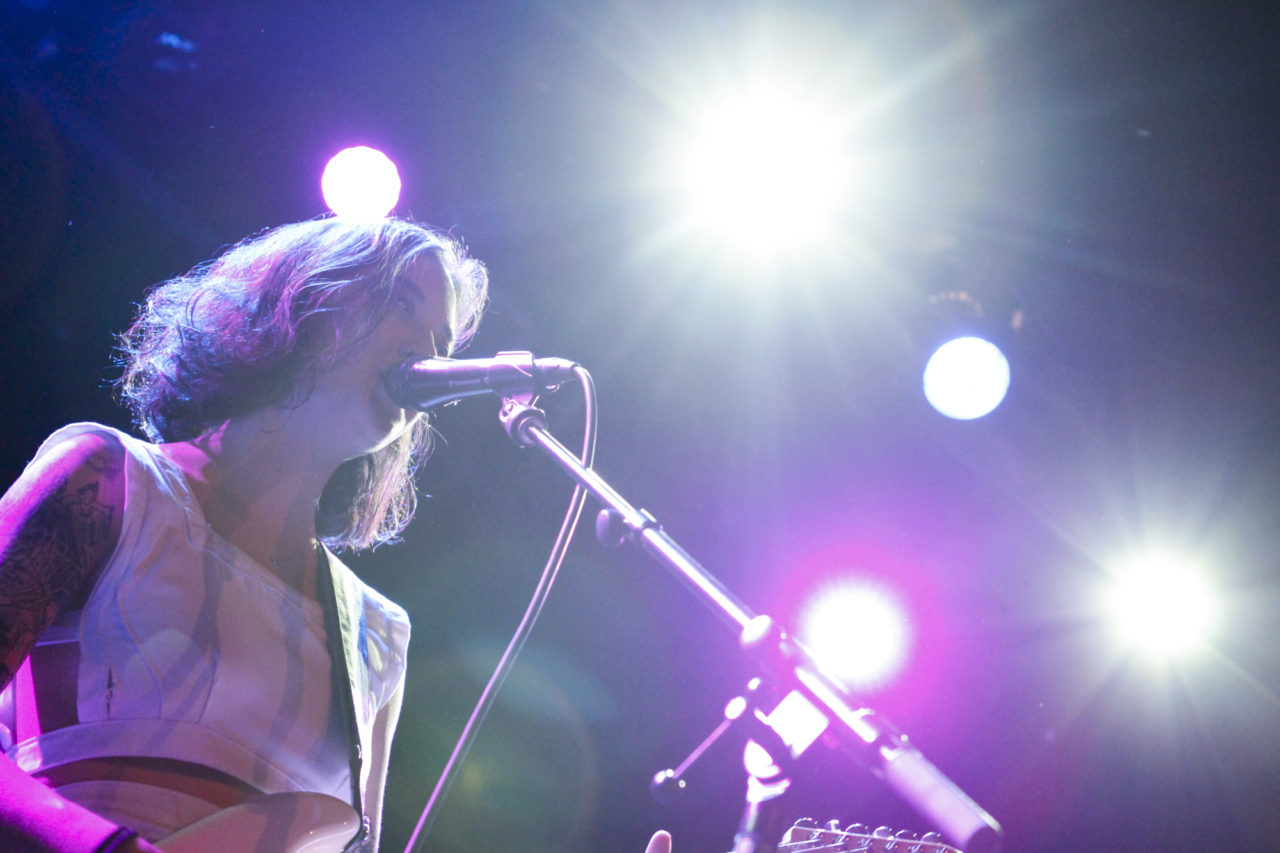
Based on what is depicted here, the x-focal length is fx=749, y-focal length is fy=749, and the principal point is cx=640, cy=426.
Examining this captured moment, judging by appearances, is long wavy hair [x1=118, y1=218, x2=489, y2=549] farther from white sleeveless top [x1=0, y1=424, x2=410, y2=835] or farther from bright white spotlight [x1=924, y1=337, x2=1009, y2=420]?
bright white spotlight [x1=924, y1=337, x2=1009, y2=420]

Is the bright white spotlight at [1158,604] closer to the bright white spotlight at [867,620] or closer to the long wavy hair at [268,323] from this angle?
the bright white spotlight at [867,620]

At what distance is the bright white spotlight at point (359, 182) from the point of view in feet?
10.0

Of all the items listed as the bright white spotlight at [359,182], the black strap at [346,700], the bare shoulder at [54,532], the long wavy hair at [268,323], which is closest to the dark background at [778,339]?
the bright white spotlight at [359,182]

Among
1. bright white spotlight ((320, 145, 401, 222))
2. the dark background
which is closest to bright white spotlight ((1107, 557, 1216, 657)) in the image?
the dark background

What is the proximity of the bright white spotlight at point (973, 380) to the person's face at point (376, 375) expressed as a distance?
2.75 meters

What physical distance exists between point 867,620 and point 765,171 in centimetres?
228

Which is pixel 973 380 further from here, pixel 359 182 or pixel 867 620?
pixel 359 182

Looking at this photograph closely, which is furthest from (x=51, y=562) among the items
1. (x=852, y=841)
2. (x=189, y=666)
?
(x=852, y=841)

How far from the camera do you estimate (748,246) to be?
142 inches

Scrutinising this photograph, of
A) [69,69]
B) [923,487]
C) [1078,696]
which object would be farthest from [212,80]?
[1078,696]

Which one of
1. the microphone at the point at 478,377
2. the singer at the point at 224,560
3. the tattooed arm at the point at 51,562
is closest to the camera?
the tattooed arm at the point at 51,562

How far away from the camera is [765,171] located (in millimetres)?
3457

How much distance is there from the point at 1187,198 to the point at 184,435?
12.9 feet

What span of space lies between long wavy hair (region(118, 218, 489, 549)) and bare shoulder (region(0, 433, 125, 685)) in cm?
46
